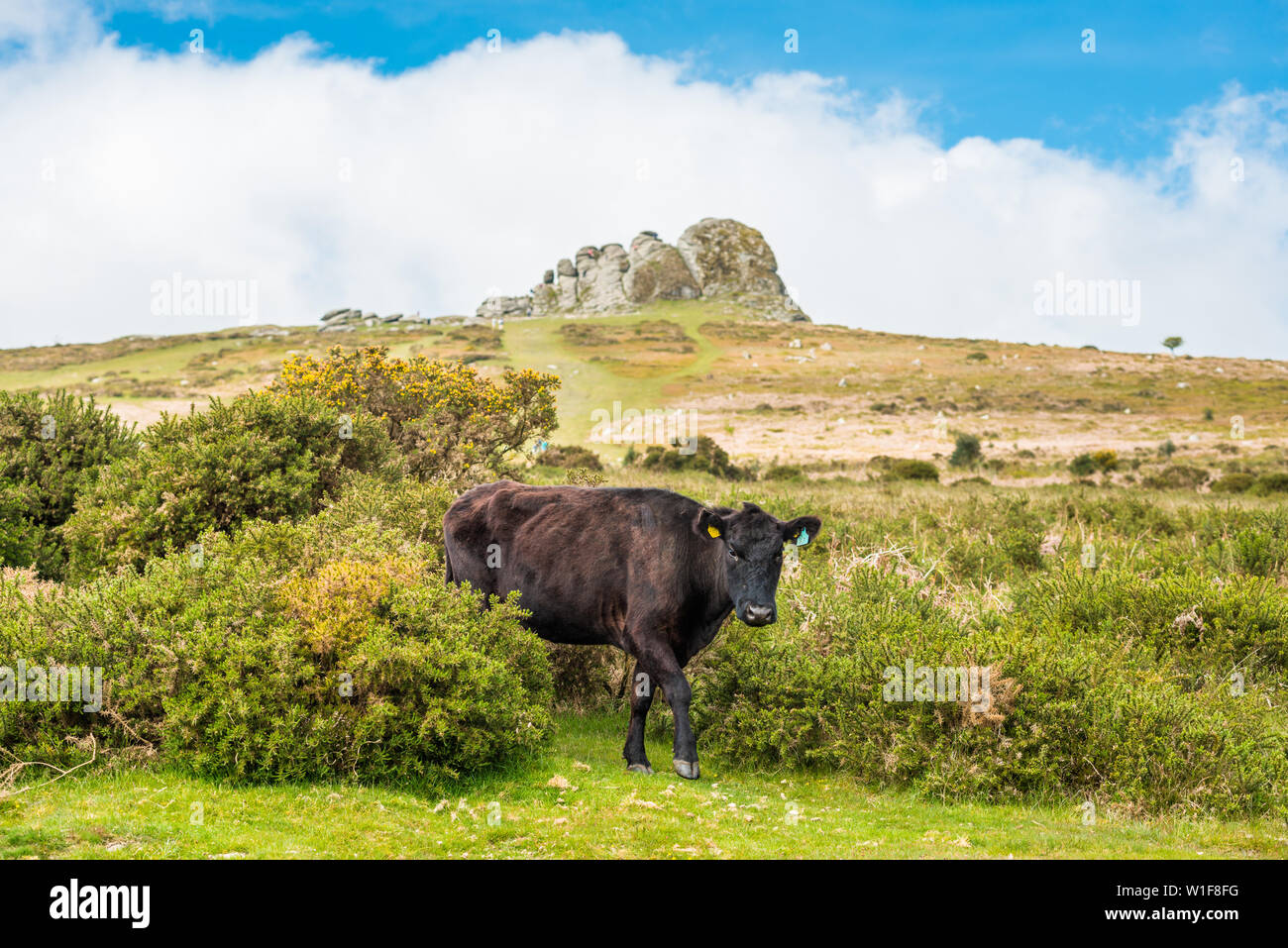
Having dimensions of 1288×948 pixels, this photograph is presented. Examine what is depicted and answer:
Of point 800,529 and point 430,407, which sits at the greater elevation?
point 430,407

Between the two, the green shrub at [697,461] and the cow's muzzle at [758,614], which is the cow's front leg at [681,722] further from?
the green shrub at [697,461]

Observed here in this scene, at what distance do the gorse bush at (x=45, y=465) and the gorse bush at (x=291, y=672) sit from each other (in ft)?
21.9

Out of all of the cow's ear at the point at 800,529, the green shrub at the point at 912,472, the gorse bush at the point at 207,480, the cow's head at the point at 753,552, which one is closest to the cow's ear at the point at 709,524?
the cow's head at the point at 753,552

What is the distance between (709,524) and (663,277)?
511 feet

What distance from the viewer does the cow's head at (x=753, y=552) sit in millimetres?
8656

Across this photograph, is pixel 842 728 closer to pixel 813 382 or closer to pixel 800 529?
pixel 800 529

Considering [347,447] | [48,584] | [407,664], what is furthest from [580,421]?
[407,664]

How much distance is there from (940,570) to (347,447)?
9.89 m

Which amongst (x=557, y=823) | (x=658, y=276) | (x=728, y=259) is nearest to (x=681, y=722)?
(x=557, y=823)

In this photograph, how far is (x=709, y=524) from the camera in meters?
9.13

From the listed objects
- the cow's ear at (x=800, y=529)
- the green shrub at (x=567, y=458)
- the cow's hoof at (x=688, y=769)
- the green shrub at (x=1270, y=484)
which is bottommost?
the cow's hoof at (x=688, y=769)

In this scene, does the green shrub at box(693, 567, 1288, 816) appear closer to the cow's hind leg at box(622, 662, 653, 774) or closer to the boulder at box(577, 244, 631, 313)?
the cow's hind leg at box(622, 662, 653, 774)
